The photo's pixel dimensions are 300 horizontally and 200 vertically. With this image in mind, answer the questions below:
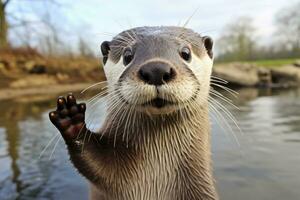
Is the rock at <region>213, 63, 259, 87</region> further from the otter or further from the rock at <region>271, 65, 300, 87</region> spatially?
the otter

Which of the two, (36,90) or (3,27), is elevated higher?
(3,27)

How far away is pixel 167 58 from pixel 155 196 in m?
0.98

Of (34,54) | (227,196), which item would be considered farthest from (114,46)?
(34,54)

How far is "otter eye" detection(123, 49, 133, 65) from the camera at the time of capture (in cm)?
202

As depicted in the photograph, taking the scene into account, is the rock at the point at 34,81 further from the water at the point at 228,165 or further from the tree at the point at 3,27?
the water at the point at 228,165

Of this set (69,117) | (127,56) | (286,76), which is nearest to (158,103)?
(127,56)

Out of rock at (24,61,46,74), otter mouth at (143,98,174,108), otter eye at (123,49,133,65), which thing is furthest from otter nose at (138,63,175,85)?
rock at (24,61,46,74)

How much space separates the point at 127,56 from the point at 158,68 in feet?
1.22

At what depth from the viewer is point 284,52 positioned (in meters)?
42.3

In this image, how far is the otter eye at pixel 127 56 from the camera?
6.64 feet

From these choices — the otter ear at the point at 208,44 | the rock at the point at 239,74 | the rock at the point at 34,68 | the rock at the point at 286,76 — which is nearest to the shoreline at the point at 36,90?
the rock at the point at 34,68

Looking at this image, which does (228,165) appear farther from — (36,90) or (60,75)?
(60,75)

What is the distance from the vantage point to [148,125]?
7.45 feet

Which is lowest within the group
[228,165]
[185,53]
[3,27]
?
[228,165]
